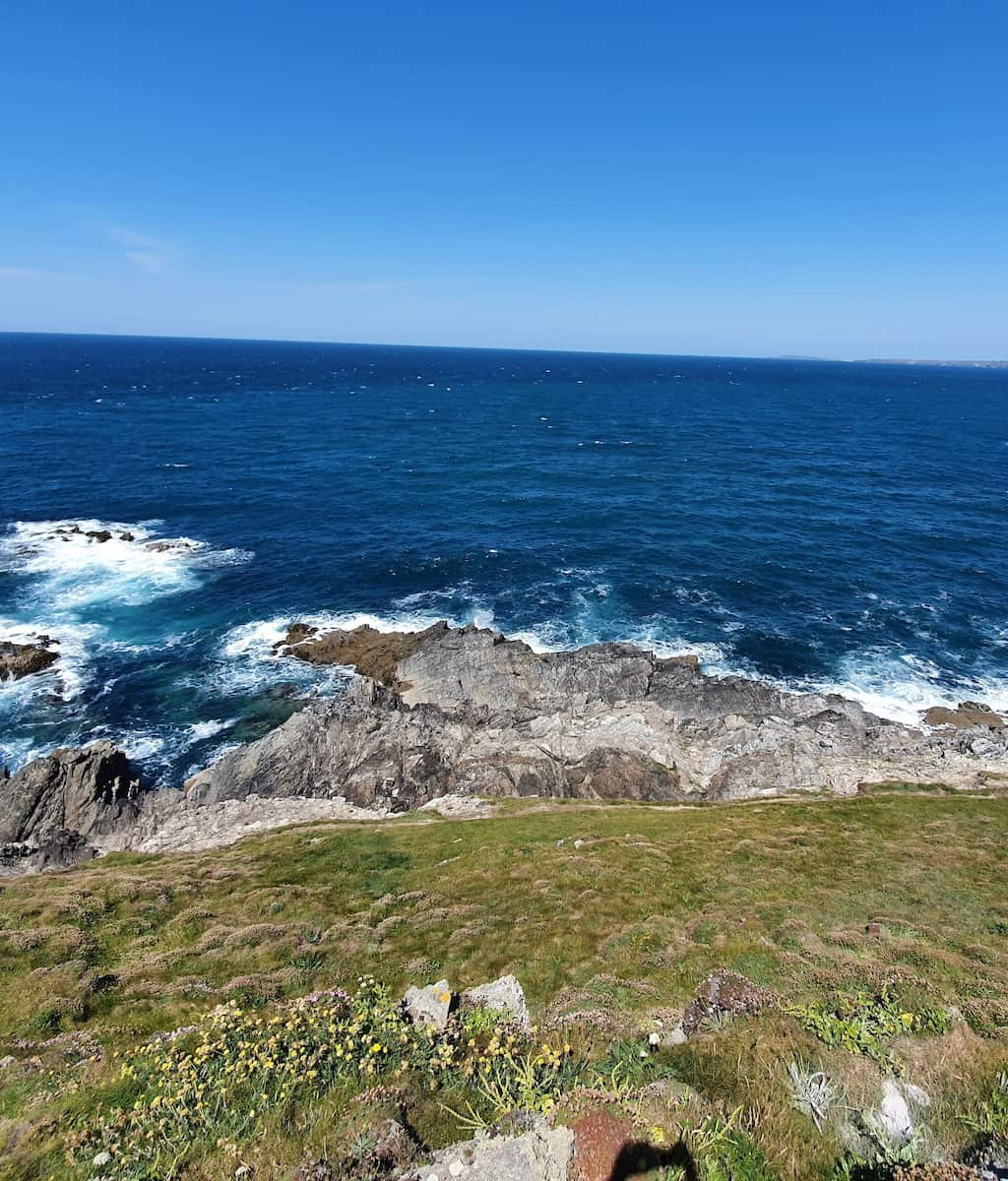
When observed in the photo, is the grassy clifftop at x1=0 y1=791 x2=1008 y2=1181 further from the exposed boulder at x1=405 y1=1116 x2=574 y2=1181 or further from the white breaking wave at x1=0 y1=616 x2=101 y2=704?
the white breaking wave at x1=0 y1=616 x2=101 y2=704

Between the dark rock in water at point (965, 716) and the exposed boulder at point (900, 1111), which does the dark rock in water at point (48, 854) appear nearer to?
the exposed boulder at point (900, 1111)

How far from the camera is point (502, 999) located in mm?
15781

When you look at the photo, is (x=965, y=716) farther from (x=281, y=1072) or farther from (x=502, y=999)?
(x=281, y=1072)

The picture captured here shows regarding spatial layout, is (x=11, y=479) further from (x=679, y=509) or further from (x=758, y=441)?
(x=758, y=441)

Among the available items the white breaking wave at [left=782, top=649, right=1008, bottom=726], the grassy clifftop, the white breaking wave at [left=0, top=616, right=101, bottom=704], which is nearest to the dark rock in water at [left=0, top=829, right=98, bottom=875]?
the grassy clifftop

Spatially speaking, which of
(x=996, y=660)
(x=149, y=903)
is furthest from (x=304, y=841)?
(x=996, y=660)

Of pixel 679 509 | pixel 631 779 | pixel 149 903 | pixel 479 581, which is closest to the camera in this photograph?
pixel 149 903

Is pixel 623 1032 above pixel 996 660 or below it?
above

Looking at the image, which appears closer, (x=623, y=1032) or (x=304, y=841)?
(x=623, y=1032)

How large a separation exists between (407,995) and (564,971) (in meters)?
4.82

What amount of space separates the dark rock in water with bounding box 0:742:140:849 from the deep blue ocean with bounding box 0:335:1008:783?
4.74 m

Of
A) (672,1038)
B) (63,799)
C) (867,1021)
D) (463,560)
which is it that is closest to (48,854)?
(63,799)

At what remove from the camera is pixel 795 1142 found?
35.9 feet

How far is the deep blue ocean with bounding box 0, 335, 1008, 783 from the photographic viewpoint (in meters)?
50.8
